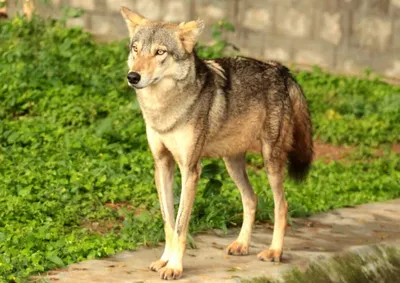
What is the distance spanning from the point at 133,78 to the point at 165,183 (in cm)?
87

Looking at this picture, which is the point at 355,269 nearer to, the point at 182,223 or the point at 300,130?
the point at 300,130

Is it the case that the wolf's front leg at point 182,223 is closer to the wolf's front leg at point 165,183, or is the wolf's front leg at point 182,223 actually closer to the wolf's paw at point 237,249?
the wolf's front leg at point 165,183

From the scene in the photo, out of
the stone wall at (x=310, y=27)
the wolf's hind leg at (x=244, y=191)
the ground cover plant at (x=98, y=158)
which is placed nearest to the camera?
the wolf's hind leg at (x=244, y=191)

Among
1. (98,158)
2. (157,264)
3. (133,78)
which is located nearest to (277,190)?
(157,264)

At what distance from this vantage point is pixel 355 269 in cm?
736

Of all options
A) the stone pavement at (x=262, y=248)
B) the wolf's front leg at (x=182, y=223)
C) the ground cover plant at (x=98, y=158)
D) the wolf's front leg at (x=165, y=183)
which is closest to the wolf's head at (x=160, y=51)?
the wolf's front leg at (x=165, y=183)

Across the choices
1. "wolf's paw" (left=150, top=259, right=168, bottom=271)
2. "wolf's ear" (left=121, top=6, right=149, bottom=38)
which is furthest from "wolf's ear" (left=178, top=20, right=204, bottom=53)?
"wolf's paw" (left=150, top=259, right=168, bottom=271)

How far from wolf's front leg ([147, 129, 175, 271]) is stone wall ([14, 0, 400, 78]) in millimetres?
5915

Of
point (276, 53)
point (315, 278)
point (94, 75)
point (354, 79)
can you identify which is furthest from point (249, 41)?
point (315, 278)

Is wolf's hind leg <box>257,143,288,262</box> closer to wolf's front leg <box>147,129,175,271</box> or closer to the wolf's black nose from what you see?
wolf's front leg <box>147,129,175,271</box>

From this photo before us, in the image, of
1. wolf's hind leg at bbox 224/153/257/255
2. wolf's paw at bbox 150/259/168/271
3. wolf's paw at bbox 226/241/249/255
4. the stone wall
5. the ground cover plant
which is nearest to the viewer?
wolf's paw at bbox 150/259/168/271

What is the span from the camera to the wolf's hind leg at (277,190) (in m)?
7.38

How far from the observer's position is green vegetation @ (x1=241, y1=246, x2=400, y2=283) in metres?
7.06

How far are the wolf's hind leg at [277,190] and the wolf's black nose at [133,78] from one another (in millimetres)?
1220
